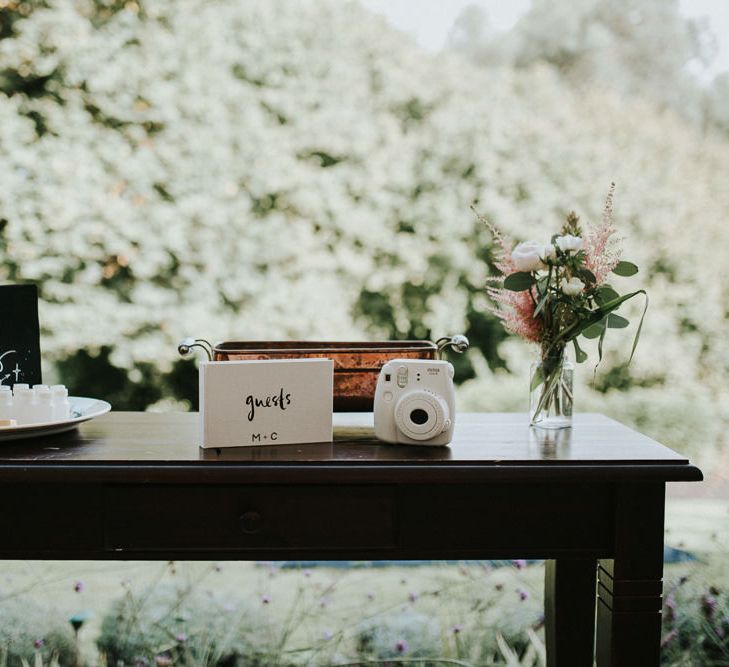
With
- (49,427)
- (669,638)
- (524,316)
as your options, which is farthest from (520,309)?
(669,638)

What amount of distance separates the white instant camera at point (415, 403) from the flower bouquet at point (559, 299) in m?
0.19

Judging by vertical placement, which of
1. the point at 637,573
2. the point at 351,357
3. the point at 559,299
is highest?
the point at 559,299

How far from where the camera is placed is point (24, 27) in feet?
8.48

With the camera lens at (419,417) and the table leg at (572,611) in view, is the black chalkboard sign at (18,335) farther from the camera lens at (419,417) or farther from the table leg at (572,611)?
the table leg at (572,611)

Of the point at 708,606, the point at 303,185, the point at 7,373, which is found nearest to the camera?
the point at 7,373

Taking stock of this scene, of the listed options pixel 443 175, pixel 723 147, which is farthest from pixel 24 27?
pixel 723 147

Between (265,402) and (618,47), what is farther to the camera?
(618,47)

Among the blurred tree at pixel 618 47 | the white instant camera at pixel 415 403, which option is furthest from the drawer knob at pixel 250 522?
the blurred tree at pixel 618 47

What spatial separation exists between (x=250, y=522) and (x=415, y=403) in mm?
308

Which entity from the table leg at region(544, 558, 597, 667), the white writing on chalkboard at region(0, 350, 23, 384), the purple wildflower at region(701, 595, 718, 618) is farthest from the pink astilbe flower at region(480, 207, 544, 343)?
the purple wildflower at region(701, 595, 718, 618)

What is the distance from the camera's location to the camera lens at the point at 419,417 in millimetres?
1285

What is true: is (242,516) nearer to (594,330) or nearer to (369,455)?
(369,455)

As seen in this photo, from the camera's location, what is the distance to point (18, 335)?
1444 mm

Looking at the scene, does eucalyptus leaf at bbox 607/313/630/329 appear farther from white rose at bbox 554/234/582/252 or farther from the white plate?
the white plate
